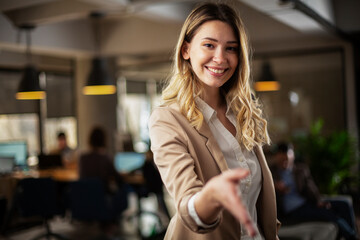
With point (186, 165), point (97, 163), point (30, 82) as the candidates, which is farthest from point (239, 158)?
point (30, 82)

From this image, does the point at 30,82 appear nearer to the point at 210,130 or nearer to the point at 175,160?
the point at 210,130

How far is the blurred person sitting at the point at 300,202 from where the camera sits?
5312 mm

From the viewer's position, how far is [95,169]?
6281 mm

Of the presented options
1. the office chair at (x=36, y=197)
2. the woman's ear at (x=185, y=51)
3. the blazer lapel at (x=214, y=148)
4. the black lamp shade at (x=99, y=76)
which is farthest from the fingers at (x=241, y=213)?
the black lamp shade at (x=99, y=76)

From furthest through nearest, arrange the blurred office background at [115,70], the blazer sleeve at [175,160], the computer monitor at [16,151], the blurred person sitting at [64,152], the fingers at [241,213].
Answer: the blurred office background at [115,70], the blurred person sitting at [64,152], the computer monitor at [16,151], the blazer sleeve at [175,160], the fingers at [241,213]

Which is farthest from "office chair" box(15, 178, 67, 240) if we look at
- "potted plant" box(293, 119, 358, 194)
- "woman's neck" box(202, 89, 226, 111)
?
"woman's neck" box(202, 89, 226, 111)

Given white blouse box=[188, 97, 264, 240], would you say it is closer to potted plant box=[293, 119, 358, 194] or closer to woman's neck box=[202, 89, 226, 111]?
woman's neck box=[202, 89, 226, 111]

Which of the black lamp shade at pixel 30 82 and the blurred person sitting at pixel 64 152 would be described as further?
the blurred person sitting at pixel 64 152

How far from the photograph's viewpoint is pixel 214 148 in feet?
4.15

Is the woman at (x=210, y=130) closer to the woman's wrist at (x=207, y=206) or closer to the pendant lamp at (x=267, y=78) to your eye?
the woman's wrist at (x=207, y=206)

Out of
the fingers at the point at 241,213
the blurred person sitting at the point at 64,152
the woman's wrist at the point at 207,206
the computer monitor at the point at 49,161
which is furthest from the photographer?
the blurred person sitting at the point at 64,152

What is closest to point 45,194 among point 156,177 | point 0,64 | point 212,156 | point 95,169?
point 95,169

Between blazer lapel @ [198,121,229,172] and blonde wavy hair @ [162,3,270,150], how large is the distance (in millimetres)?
25

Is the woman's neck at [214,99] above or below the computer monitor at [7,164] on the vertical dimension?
above
